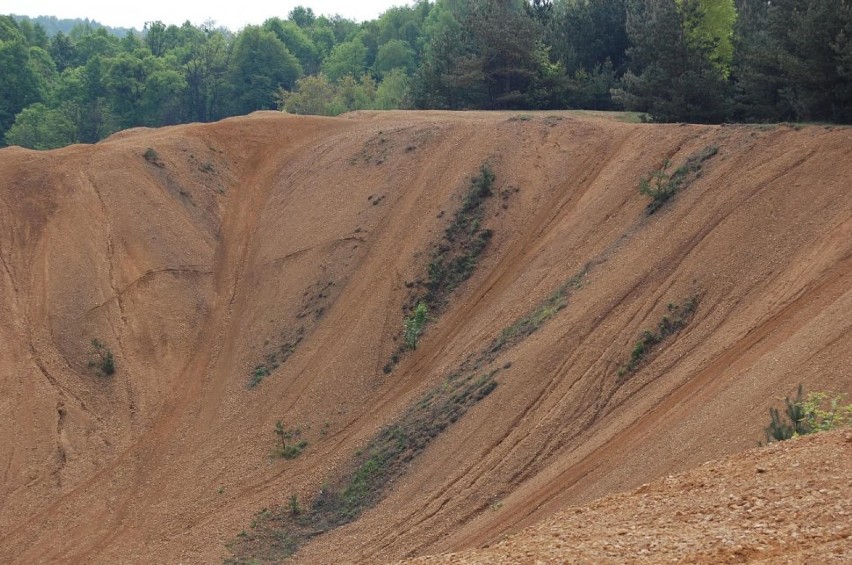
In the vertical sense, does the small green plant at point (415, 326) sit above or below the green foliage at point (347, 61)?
below

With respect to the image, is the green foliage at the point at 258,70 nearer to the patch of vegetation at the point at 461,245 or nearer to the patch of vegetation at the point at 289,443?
the patch of vegetation at the point at 461,245

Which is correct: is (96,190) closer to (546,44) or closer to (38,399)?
(38,399)

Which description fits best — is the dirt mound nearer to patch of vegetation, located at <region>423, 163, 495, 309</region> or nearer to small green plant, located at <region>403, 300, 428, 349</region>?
small green plant, located at <region>403, 300, 428, 349</region>

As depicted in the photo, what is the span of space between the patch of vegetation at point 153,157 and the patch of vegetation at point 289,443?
13066 millimetres

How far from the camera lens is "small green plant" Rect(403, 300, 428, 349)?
23922 mm

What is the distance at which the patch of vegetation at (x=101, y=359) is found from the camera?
25391mm

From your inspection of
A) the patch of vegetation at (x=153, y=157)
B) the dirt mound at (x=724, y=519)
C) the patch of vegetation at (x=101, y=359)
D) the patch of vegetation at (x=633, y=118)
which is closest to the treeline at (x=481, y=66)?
the patch of vegetation at (x=633, y=118)

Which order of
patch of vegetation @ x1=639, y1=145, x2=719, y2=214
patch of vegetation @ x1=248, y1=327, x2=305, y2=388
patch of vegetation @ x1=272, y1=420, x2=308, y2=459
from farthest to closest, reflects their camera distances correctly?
1. patch of vegetation @ x1=248, y1=327, x2=305, y2=388
2. patch of vegetation @ x1=639, y1=145, x2=719, y2=214
3. patch of vegetation @ x1=272, y1=420, x2=308, y2=459

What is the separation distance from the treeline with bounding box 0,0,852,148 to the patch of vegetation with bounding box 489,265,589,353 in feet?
28.4

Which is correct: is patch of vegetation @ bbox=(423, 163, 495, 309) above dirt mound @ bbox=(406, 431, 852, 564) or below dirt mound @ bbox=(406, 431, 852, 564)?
above

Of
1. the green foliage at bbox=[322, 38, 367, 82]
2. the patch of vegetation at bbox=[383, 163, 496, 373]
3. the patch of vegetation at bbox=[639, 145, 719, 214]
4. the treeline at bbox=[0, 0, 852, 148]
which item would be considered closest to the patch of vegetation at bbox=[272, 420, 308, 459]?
the patch of vegetation at bbox=[383, 163, 496, 373]

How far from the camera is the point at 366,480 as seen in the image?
65.1 feet

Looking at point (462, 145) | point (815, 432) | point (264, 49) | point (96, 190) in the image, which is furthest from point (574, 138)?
point (264, 49)

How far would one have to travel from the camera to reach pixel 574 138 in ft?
94.6
